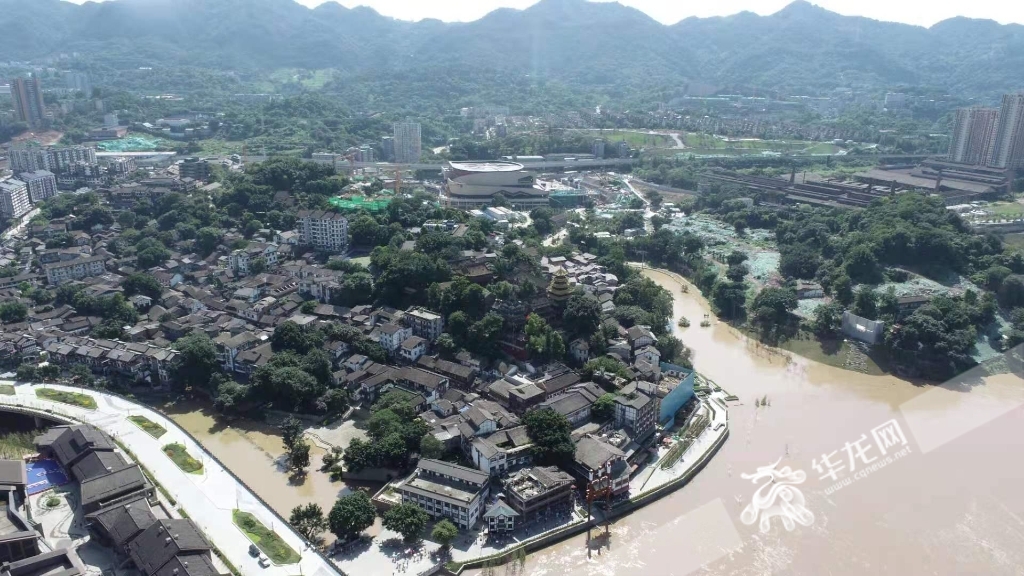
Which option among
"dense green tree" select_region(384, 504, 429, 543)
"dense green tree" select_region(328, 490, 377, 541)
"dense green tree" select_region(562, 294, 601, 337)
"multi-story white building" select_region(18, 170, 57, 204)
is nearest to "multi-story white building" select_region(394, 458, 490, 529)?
"dense green tree" select_region(384, 504, 429, 543)

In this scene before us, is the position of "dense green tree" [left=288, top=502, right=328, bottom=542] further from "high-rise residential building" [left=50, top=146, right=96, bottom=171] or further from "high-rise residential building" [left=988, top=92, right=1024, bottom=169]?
"high-rise residential building" [left=988, top=92, right=1024, bottom=169]

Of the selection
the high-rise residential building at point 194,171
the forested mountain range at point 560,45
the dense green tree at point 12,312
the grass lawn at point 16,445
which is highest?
the forested mountain range at point 560,45

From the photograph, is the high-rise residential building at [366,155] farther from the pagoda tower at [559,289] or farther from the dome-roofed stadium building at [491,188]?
the pagoda tower at [559,289]

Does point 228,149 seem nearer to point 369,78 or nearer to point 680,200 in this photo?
point 680,200

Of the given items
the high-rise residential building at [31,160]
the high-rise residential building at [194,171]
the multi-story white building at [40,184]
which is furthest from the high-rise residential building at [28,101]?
the high-rise residential building at [194,171]

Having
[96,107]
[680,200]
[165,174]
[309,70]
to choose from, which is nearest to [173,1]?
[309,70]

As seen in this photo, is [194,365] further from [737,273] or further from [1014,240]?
[1014,240]

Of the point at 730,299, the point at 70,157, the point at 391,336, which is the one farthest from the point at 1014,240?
the point at 70,157
